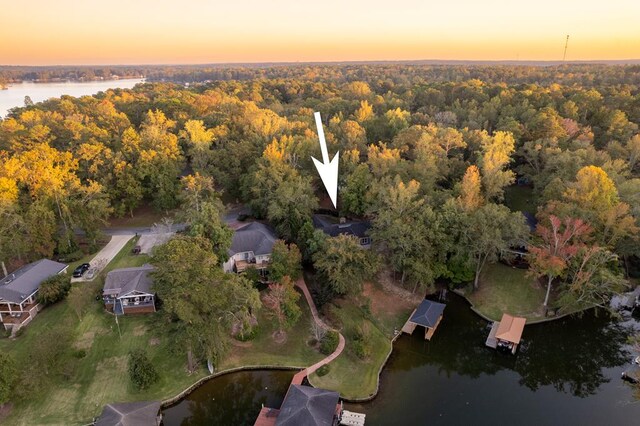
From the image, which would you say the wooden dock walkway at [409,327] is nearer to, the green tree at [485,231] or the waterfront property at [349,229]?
the green tree at [485,231]

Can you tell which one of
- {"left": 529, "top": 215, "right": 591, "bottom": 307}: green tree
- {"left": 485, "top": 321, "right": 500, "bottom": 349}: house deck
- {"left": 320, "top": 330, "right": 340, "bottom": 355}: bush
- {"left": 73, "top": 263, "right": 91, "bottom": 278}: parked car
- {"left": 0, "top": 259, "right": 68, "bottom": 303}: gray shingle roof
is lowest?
{"left": 485, "top": 321, "right": 500, "bottom": 349}: house deck

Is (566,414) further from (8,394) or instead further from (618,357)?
(8,394)

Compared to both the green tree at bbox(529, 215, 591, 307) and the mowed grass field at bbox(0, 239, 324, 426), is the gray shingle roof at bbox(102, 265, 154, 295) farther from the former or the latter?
the green tree at bbox(529, 215, 591, 307)

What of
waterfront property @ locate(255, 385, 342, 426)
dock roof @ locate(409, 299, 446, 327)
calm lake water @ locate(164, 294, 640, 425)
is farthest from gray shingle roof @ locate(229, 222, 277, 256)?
waterfront property @ locate(255, 385, 342, 426)

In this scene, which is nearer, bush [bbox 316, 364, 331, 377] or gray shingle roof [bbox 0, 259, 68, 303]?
bush [bbox 316, 364, 331, 377]

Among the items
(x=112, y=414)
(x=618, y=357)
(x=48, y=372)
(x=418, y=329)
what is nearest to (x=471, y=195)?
(x=418, y=329)

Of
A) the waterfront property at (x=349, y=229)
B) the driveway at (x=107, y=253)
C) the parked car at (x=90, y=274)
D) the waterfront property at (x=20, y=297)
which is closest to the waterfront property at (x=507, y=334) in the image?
the waterfront property at (x=349, y=229)
